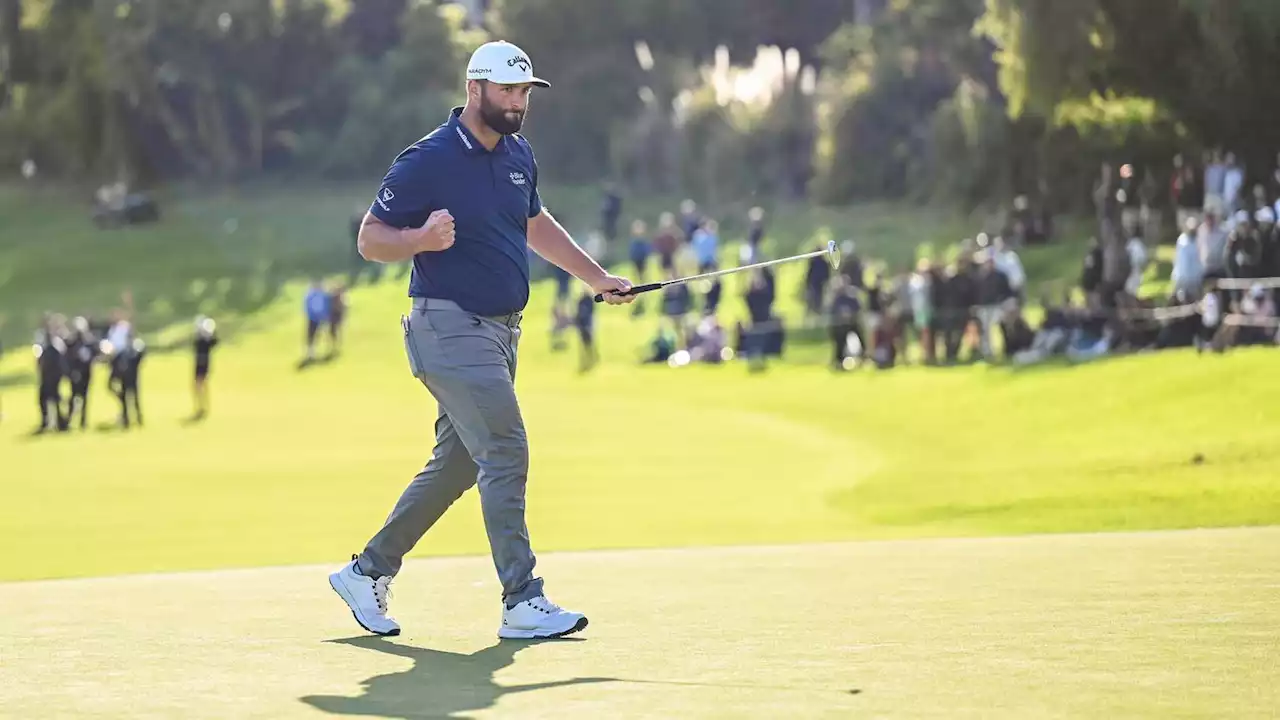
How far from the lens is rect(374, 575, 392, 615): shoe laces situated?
27.4 feet

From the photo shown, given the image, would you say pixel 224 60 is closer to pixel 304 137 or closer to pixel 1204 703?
pixel 304 137

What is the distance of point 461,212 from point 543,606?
4.61ft

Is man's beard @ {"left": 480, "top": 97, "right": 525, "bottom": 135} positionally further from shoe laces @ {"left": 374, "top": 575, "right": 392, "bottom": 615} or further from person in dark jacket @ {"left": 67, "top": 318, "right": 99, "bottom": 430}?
person in dark jacket @ {"left": 67, "top": 318, "right": 99, "bottom": 430}

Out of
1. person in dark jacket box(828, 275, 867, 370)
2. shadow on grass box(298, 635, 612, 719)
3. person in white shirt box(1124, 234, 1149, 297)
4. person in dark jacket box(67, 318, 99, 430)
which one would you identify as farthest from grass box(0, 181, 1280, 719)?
person in white shirt box(1124, 234, 1149, 297)

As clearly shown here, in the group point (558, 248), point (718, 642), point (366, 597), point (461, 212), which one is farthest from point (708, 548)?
point (718, 642)

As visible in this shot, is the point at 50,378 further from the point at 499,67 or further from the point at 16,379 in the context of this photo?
the point at 499,67

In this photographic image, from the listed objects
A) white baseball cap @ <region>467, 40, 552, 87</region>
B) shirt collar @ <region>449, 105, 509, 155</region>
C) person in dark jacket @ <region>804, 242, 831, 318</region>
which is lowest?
shirt collar @ <region>449, 105, 509, 155</region>

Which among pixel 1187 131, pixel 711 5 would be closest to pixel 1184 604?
pixel 1187 131

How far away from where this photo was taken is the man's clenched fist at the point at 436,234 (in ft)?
26.3

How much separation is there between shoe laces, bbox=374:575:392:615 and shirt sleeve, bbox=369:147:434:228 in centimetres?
130

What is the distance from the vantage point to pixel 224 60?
79625 mm

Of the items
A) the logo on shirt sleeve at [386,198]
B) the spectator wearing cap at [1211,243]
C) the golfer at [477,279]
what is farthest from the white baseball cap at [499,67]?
the spectator wearing cap at [1211,243]

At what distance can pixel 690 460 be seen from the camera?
2428 cm

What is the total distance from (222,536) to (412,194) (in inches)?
362
